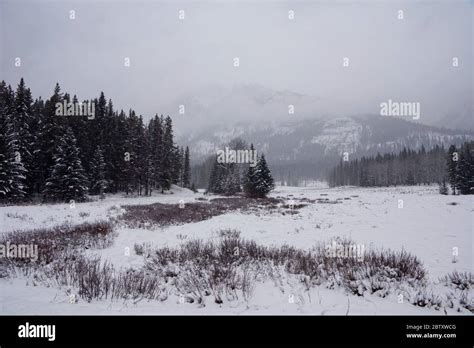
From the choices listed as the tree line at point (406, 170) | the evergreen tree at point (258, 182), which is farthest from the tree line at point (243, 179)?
the tree line at point (406, 170)

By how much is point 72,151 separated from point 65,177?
3.01m

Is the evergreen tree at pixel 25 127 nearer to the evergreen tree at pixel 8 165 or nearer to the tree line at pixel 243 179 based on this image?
the evergreen tree at pixel 8 165

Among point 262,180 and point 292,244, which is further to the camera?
point 262,180

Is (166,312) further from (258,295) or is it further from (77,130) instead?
(77,130)

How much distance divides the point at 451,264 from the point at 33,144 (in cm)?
4018

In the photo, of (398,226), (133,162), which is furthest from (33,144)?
(398,226)

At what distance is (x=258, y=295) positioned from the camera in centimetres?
530

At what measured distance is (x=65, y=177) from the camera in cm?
2842

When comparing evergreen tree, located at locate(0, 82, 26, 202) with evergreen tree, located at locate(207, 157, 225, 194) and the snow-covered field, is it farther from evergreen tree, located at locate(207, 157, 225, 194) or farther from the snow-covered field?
evergreen tree, located at locate(207, 157, 225, 194)

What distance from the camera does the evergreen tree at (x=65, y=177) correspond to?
28438mm

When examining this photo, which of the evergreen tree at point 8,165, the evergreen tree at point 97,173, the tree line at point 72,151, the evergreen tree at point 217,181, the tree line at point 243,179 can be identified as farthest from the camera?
the evergreen tree at point 217,181

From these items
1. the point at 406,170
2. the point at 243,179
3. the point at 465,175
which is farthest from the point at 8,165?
the point at 406,170

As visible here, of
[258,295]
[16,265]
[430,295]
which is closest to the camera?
[430,295]

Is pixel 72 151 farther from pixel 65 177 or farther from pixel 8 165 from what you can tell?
pixel 8 165
